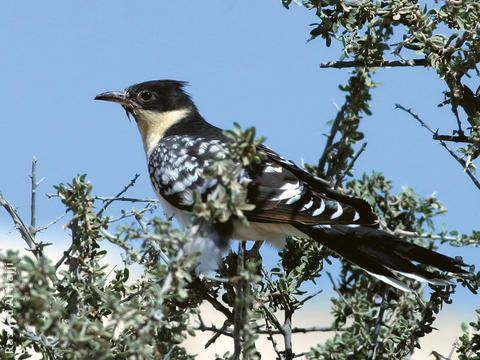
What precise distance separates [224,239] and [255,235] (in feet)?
0.75

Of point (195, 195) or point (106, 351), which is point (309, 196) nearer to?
point (195, 195)

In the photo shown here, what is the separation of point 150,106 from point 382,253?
2517 mm

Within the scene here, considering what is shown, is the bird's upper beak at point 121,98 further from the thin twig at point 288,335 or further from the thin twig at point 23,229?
the thin twig at point 288,335

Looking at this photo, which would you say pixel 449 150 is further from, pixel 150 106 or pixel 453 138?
pixel 150 106

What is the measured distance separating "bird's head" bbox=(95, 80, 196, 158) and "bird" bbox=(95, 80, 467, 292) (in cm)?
41

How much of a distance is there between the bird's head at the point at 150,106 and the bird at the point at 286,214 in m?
0.41

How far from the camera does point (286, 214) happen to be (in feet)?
12.6

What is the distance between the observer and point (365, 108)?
10.5ft

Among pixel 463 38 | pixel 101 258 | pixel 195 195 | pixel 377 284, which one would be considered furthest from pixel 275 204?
pixel 195 195

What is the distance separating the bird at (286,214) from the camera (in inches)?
141

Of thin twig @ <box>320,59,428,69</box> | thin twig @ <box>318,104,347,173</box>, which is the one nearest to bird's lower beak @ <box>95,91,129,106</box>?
thin twig @ <box>320,59,428,69</box>

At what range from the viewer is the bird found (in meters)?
3.59

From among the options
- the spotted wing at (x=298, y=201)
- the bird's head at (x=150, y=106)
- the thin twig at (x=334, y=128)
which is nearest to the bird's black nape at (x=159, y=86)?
the bird's head at (x=150, y=106)

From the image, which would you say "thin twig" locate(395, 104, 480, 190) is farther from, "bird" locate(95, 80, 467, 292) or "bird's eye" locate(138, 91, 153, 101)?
"bird's eye" locate(138, 91, 153, 101)
